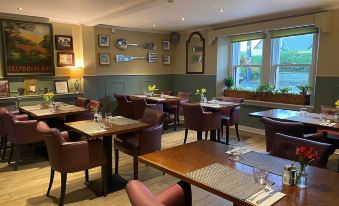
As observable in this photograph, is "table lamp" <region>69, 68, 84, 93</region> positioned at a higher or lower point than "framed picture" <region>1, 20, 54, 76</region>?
lower

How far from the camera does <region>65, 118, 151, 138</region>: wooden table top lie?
8.92 feet

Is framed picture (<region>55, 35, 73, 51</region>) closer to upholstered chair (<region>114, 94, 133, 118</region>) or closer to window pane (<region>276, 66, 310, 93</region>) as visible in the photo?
upholstered chair (<region>114, 94, 133, 118</region>)

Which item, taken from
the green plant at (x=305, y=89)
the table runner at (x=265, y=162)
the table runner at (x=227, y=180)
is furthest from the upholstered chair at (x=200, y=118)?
the table runner at (x=227, y=180)

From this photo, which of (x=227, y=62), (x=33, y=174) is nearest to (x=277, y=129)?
(x=33, y=174)

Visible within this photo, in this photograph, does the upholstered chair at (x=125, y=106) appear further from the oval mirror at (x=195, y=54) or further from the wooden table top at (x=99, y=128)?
the wooden table top at (x=99, y=128)

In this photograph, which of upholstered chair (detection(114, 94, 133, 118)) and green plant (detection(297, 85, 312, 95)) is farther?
upholstered chair (detection(114, 94, 133, 118))

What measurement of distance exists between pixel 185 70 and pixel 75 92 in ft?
10.2

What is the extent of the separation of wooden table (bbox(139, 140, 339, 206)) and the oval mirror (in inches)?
195

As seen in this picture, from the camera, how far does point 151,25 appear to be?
6340 millimetres

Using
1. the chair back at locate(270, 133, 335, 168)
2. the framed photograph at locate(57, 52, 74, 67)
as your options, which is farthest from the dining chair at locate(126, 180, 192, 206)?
the framed photograph at locate(57, 52, 74, 67)

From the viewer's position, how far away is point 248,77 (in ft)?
20.5

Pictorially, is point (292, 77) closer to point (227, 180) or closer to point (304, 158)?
point (304, 158)

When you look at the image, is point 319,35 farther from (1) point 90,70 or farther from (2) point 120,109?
(1) point 90,70

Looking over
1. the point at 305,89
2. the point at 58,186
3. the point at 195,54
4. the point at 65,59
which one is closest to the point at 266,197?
the point at 58,186
